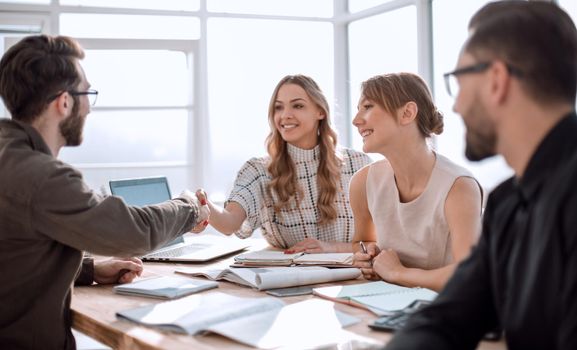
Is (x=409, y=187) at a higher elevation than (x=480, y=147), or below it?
below

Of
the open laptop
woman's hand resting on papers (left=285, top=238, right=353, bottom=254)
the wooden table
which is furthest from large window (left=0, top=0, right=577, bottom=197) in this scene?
the wooden table

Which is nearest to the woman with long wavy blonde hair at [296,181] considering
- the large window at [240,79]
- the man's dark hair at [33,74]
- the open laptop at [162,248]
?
the open laptop at [162,248]

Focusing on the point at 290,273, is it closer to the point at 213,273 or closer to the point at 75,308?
the point at 213,273

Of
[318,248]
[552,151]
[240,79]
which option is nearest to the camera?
[552,151]

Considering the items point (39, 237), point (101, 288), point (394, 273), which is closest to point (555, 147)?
point (394, 273)

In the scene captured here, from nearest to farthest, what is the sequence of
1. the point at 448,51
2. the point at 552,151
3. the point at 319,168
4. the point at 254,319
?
the point at 552,151
the point at 254,319
the point at 319,168
the point at 448,51

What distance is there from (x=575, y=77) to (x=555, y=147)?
0.50ft

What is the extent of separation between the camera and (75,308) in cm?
179

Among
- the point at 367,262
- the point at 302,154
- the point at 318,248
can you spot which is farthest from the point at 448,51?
the point at 367,262

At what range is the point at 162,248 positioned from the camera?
2760 mm

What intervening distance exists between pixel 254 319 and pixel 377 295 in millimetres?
427

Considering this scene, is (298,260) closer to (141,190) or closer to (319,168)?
(141,190)

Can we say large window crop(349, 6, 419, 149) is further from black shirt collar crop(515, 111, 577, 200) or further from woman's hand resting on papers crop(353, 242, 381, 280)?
black shirt collar crop(515, 111, 577, 200)

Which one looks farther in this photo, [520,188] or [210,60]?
[210,60]
